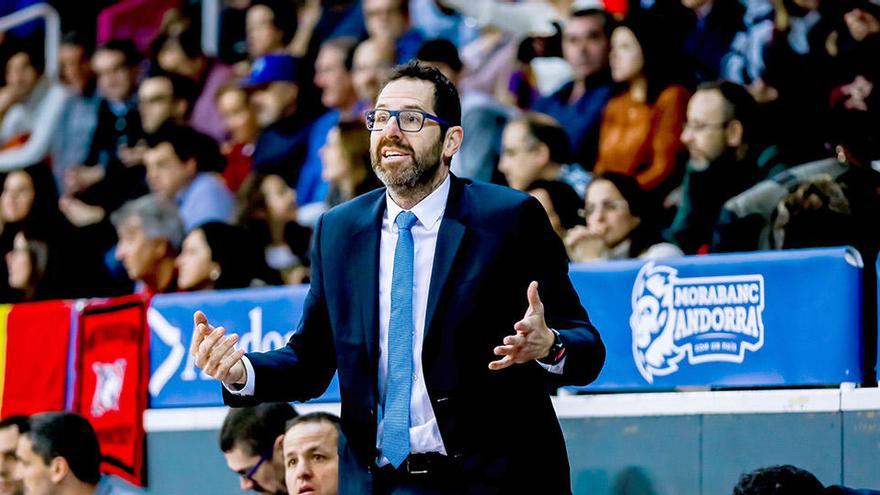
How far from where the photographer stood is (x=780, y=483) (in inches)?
153

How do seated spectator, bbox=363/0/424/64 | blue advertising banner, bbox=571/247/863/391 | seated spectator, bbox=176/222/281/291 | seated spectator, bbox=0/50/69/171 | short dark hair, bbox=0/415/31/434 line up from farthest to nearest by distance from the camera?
seated spectator, bbox=0/50/69/171
seated spectator, bbox=363/0/424/64
seated spectator, bbox=176/222/281/291
short dark hair, bbox=0/415/31/434
blue advertising banner, bbox=571/247/863/391

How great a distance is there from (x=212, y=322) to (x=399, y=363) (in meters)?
2.93

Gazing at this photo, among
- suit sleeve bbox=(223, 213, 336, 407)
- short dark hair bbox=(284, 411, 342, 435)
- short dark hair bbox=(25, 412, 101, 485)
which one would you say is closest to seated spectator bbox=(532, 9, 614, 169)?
short dark hair bbox=(284, 411, 342, 435)

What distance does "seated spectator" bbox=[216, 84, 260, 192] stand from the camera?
8844 mm

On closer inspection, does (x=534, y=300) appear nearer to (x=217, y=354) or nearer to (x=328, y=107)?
(x=217, y=354)

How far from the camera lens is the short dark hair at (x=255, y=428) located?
18.7 ft

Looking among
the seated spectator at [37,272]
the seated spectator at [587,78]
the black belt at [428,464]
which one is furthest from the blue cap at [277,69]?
the black belt at [428,464]

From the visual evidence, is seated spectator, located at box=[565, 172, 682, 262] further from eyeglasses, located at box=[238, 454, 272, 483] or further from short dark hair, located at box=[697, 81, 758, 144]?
eyeglasses, located at box=[238, 454, 272, 483]

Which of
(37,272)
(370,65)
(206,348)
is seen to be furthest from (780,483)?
(37,272)

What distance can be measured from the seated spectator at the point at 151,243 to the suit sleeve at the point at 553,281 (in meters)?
4.71

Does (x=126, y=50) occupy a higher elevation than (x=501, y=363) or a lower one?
higher

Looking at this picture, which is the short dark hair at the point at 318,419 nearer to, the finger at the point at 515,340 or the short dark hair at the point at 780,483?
the short dark hair at the point at 780,483

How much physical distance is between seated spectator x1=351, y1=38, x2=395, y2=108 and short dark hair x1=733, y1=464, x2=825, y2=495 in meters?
4.61

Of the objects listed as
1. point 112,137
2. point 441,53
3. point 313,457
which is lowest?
point 313,457
